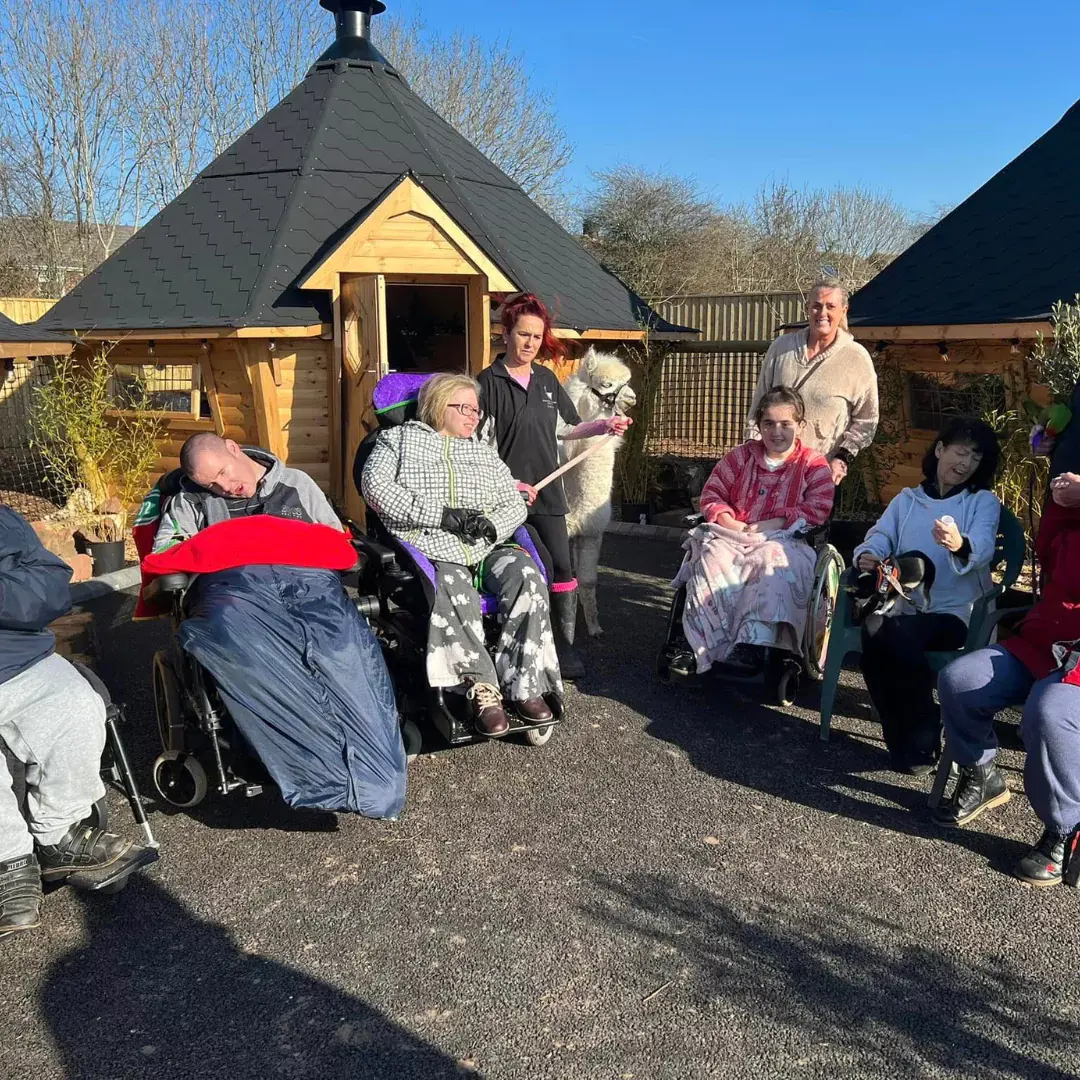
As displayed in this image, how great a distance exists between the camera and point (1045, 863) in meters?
2.97

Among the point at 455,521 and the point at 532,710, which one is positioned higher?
the point at 455,521

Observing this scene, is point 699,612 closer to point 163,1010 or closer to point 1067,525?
point 1067,525

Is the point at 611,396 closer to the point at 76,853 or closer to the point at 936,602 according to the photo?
the point at 936,602

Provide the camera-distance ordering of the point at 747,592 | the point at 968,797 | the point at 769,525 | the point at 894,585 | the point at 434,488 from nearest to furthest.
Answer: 1. the point at 968,797
2. the point at 894,585
3. the point at 434,488
4. the point at 747,592
5. the point at 769,525

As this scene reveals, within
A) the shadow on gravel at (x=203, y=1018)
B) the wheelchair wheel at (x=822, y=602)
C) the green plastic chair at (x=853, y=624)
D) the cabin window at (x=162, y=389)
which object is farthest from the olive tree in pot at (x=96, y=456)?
the green plastic chair at (x=853, y=624)

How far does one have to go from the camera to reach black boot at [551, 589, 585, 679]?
4748mm

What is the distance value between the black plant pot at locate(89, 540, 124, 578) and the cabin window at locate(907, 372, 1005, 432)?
19.9 feet

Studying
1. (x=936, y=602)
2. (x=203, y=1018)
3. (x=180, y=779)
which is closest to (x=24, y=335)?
(x=180, y=779)

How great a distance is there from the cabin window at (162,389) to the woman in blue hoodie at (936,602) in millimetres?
6413

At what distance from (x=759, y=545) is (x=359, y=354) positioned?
434 cm

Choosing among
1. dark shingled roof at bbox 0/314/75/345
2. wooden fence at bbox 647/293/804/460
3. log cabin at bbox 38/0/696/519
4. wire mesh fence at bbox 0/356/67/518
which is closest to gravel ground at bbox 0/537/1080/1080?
log cabin at bbox 38/0/696/519

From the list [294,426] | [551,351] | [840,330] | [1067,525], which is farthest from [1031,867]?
[294,426]

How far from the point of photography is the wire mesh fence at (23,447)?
8461mm

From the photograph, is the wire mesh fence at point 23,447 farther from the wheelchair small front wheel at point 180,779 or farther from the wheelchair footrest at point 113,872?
the wheelchair footrest at point 113,872
